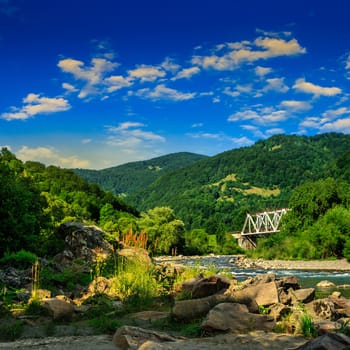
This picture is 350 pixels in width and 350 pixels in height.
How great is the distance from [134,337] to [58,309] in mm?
3335

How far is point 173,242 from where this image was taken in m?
86.6

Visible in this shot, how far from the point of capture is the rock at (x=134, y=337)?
8.55 m

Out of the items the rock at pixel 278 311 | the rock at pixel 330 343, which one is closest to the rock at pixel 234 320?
the rock at pixel 278 311

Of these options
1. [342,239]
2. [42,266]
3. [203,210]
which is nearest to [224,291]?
[42,266]

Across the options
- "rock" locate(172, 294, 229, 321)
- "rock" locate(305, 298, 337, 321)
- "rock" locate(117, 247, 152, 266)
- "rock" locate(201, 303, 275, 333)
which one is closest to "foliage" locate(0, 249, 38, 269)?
"rock" locate(117, 247, 152, 266)

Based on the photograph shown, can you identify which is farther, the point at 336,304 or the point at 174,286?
the point at 174,286

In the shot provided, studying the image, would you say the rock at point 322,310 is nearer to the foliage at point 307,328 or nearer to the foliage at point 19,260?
the foliage at point 307,328

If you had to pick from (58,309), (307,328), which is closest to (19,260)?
(58,309)

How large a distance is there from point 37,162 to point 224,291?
10282cm

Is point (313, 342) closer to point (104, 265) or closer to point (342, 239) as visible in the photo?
point (104, 265)

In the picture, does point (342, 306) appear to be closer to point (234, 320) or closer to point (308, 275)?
point (234, 320)

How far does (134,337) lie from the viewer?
8.79m

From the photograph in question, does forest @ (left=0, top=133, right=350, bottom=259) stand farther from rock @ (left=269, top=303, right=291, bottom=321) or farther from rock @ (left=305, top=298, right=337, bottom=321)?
rock @ (left=305, top=298, right=337, bottom=321)

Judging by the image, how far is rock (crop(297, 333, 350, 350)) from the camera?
273 inches
